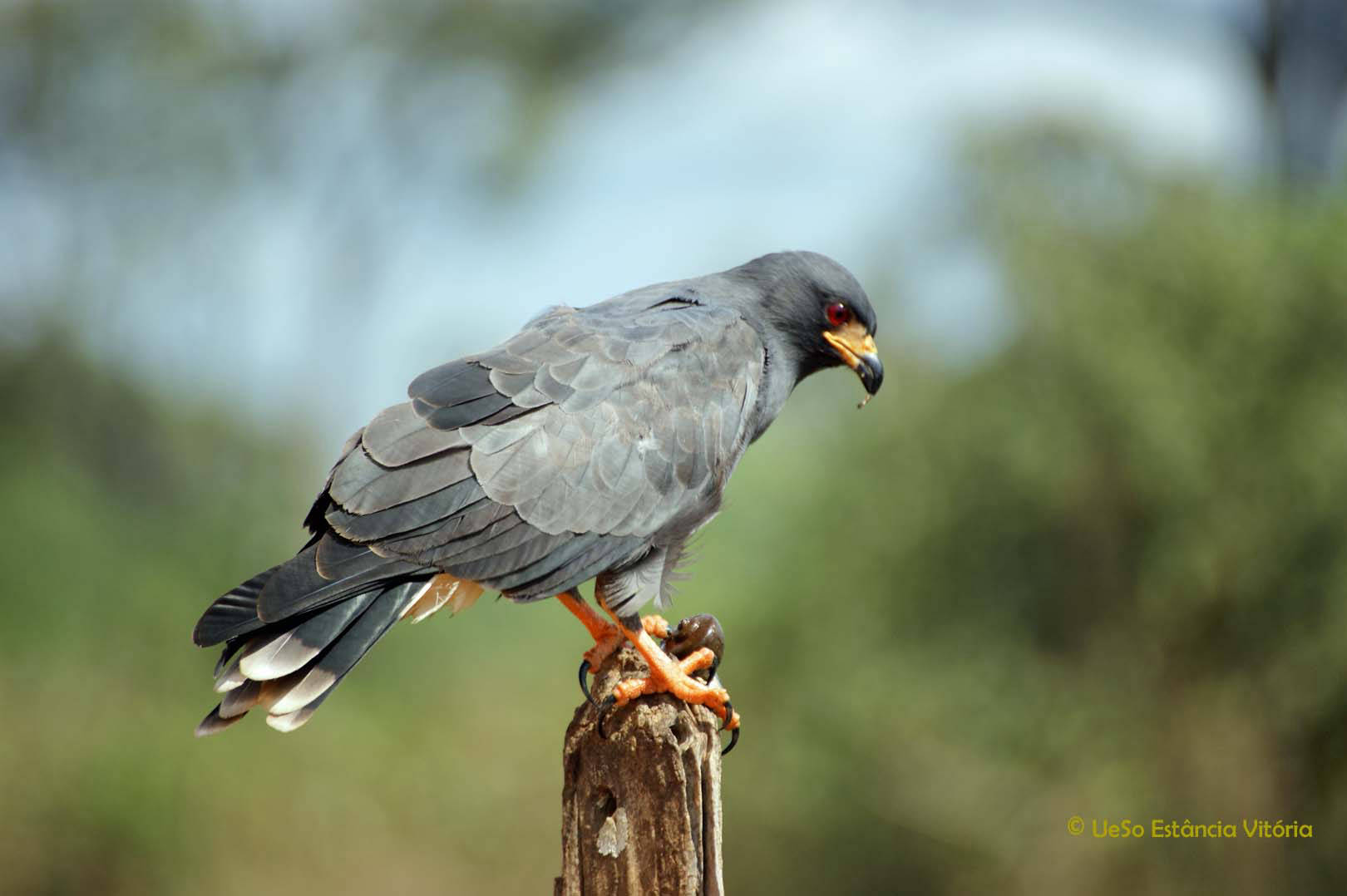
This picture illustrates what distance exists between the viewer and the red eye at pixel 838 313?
13.8 ft

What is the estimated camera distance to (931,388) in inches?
360

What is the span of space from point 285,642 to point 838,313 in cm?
222

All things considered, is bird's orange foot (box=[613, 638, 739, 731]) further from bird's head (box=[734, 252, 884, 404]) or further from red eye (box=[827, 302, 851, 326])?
red eye (box=[827, 302, 851, 326])

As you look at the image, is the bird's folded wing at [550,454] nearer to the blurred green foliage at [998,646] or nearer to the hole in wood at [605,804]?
the hole in wood at [605,804]

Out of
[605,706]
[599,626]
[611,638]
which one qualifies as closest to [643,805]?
[605,706]

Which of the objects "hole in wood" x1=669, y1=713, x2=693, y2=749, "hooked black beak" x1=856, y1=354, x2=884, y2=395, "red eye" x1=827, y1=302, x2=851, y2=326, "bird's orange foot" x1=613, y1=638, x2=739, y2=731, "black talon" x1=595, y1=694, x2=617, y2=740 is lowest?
"hole in wood" x1=669, y1=713, x2=693, y2=749

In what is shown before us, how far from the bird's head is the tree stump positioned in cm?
150

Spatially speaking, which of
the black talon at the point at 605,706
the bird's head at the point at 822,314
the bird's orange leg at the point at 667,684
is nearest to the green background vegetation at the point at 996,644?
the bird's head at the point at 822,314

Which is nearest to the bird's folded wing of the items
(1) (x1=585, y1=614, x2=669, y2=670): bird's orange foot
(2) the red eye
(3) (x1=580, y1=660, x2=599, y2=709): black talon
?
(3) (x1=580, y1=660, x2=599, y2=709): black talon

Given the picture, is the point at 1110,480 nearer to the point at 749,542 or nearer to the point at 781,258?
the point at 749,542

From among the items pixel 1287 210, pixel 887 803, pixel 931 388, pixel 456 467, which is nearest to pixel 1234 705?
pixel 887 803

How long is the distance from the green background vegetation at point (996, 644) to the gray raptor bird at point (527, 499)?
15.7ft

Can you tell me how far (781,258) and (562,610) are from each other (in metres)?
8.95

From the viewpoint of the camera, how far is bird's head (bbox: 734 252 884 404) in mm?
4180
